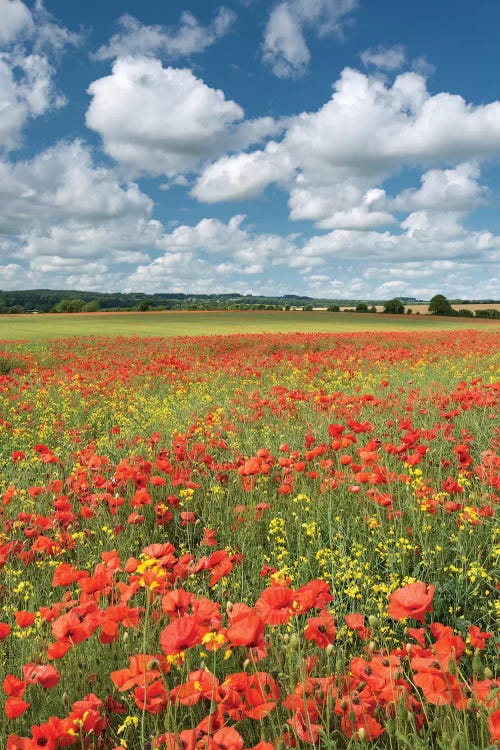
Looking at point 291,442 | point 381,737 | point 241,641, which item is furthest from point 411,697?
point 291,442

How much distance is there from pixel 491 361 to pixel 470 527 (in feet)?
39.8

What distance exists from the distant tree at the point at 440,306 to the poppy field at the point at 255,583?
60165 mm

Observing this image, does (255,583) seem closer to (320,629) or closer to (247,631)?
(320,629)

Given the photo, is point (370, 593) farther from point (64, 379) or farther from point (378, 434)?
point (64, 379)

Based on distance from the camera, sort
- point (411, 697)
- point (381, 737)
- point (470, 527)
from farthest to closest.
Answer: point (470, 527) < point (381, 737) < point (411, 697)

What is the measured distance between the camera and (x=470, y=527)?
358 centimetres

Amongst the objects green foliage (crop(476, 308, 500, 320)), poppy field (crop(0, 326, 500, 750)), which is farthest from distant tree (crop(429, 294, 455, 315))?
poppy field (crop(0, 326, 500, 750))

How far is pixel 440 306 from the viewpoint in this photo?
67.3 m

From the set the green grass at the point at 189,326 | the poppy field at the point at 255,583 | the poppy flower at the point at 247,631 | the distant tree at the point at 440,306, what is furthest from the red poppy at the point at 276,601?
the distant tree at the point at 440,306

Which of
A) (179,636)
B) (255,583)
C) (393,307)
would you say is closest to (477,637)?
(179,636)

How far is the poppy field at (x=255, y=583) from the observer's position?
1748 mm

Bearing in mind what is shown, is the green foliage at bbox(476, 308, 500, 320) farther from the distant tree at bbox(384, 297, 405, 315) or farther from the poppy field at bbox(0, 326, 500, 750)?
the poppy field at bbox(0, 326, 500, 750)

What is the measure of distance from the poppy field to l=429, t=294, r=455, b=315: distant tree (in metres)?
60.2

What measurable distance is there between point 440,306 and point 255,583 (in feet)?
226
